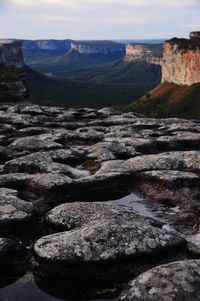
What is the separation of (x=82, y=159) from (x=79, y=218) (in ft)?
38.3

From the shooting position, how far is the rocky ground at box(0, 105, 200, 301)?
553 inches

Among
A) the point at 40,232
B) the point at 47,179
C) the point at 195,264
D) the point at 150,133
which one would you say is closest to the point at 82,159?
the point at 47,179

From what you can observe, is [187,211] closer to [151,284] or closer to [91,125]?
[151,284]

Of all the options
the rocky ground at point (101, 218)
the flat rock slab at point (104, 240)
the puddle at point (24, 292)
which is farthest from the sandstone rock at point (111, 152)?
the puddle at point (24, 292)

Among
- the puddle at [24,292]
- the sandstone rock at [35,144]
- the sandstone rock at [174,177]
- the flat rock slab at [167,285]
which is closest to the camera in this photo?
the flat rock slab at [167,285]

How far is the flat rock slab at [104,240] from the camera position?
14555 mm

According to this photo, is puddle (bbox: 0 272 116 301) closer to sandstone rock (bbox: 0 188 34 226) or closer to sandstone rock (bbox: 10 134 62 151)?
sandstone rock (bbox: 0 188 34 226)

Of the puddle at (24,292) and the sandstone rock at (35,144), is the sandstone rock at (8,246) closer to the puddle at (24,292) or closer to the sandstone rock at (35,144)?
the puddle at (24,292)

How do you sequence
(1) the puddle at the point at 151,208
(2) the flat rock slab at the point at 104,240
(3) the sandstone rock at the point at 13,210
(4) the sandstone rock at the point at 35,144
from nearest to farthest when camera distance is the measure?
(2) the flat rock slab at the point at 104,240 < (3) the sandstone rock at the point at 13,210 < (1) the puddle at the point at 151,208 < (4) the sandstone rock at the point at 35,144

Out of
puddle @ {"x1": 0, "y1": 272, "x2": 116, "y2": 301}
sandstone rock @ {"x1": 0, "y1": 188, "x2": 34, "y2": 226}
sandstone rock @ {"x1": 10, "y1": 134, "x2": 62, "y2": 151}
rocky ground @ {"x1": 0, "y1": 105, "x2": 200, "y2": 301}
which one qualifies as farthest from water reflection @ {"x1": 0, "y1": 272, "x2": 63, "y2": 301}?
sandstone rock @ {"x1": 10, "y1": 134, "x2": 62, "y2": 151}

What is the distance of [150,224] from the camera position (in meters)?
17.5

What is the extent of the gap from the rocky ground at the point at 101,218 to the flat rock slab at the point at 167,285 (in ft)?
0.09

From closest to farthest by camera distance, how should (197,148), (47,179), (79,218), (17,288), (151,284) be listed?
(151,284) → (17,288) → (79,218) → (47,179) → (197,148)

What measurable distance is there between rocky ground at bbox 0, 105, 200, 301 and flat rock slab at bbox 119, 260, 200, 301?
3 cm
